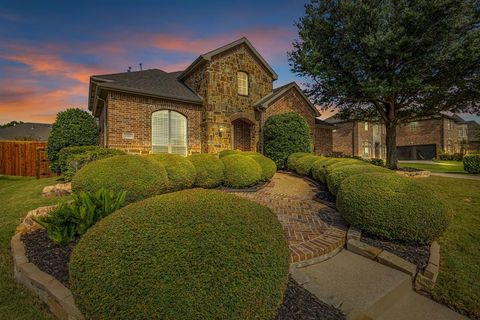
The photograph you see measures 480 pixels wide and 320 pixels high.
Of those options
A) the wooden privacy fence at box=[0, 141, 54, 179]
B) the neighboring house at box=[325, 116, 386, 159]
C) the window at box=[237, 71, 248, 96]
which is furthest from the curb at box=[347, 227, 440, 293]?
the neighboring house at box=[325, 116, 386, 159]

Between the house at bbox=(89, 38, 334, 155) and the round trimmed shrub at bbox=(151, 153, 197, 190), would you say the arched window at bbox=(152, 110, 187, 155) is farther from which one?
the round trimmed shrub at bbox=(151, 153, 197, 190)

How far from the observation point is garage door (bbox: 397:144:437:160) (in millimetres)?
33156

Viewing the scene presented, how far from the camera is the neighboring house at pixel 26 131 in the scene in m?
27.3

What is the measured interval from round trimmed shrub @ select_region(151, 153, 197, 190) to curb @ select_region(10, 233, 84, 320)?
10.7ft

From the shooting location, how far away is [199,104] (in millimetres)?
11898

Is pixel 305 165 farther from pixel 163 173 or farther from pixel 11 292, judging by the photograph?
pixel 11 292

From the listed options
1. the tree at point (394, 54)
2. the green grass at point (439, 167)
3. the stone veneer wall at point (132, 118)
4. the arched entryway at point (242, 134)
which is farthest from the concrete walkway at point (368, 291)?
the green grass at point (439, 167)

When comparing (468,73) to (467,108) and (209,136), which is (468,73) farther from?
(209,136)

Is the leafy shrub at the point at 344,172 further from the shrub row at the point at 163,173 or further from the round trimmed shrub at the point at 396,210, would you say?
the shrub row at the point at 163,173

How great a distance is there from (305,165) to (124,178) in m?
7.49

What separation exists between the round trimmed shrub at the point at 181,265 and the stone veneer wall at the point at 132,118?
28.5ft

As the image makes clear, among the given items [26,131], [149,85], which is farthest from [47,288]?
[26,131]

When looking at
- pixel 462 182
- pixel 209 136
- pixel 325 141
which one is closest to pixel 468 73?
pixel 462 182

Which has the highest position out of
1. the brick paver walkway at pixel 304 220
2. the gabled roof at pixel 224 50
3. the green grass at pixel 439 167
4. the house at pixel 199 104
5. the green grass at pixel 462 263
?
the gabled roof at pixel 224 50
